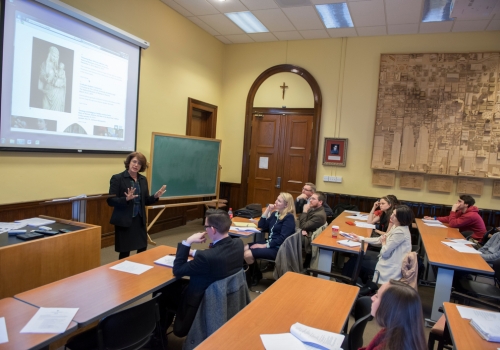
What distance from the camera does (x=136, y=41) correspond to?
5.00 metres

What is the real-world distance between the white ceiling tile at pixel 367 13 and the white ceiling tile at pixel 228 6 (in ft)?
5.74

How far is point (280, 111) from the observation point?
282 inches

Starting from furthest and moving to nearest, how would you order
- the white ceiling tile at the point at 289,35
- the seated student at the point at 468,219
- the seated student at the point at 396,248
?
the white ceiling tile at the point at 289,35
the seated student at the point at 468,219
the seated student at the point at 396,248

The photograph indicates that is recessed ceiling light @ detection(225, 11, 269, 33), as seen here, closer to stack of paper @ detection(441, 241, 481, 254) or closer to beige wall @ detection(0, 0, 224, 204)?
beige wall @ detection(0, 0, 224, 204)

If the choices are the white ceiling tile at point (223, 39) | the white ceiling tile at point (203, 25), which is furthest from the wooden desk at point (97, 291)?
the white ceiling tile at point (223, 39)

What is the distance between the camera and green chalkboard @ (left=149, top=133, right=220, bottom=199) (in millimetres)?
5359

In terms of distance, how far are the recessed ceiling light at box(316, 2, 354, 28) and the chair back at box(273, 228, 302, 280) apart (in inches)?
151

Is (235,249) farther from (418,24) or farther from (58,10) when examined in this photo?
(418,24)

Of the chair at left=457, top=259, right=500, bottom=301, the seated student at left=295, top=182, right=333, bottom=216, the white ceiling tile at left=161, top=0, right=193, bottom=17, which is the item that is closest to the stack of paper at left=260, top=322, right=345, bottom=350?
the chair at left=457, top=259, right=500, bottom=301

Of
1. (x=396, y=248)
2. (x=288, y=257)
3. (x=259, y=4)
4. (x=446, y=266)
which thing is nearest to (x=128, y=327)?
(x=288, y=257)

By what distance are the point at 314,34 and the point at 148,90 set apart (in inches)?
134

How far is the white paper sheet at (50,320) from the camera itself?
1542 mm

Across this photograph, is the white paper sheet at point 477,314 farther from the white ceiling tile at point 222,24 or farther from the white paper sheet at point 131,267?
the white ceiling tile at point 222,24

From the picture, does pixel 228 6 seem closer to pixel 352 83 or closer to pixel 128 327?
pixel 352 83
